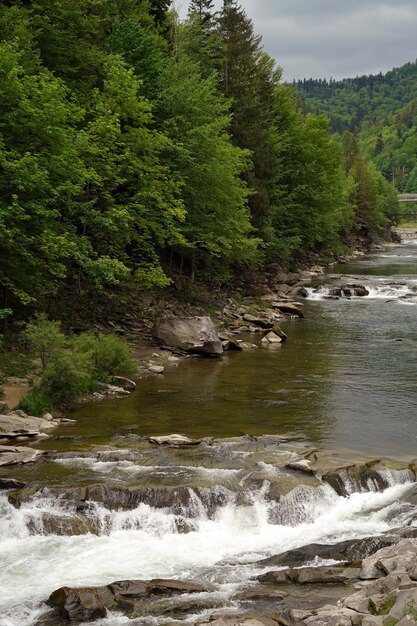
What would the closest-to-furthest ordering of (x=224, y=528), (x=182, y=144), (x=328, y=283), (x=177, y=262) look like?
(x=224, y=528) < (x=182, y=144) < (x=177, y=262) < (x=328, y=283)

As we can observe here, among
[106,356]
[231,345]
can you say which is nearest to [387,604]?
[106,356]

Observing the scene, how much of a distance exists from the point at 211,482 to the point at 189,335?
13527 mm

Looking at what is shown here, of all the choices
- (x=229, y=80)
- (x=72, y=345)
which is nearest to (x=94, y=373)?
(x=72, y=345)

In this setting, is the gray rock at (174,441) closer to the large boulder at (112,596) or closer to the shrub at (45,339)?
the shrub at (45,339)

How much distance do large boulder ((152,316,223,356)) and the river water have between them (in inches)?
95.6

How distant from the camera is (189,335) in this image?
2664cm

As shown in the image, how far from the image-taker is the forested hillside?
1983 centimetres

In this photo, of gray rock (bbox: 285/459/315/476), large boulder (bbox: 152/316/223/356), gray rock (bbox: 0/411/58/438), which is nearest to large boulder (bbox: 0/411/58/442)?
gray rock (bbox: 0/411/58/438)

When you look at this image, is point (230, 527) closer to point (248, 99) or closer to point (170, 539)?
point (170, 539)

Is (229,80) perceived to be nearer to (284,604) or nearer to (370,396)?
(370,396)

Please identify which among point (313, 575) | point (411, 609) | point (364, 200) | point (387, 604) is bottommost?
point (313, 575)

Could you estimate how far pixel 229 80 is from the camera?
147ft

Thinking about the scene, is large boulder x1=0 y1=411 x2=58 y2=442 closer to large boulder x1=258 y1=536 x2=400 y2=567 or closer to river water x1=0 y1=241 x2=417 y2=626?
river water x1=0 y1=241 x2=417 y2=626

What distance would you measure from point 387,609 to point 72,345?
47.6ft
